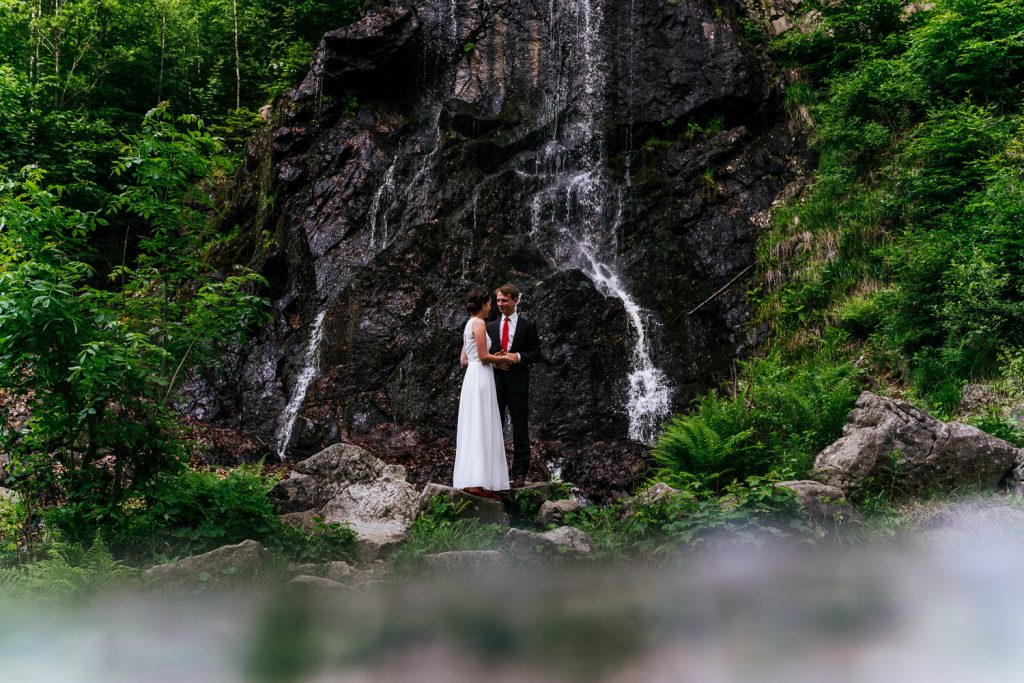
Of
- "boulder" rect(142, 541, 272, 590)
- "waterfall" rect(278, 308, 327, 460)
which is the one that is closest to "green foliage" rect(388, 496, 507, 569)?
"boulder" rect(142, 541, 272, 590)

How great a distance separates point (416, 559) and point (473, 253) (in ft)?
30.4

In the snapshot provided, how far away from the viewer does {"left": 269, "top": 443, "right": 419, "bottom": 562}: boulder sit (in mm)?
6395

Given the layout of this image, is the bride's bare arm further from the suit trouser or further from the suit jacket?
the suit trouser

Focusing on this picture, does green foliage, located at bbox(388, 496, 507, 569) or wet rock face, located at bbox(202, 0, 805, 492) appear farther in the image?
wet rock face, located at bbox(202, 0, 805, 492)

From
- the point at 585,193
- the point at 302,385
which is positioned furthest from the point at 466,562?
the point at 585,193

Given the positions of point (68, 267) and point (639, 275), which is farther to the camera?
point (639, 275)

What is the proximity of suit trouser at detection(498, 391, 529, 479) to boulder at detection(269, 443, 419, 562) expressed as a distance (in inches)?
52.9

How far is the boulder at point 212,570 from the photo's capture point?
4191 millimetres

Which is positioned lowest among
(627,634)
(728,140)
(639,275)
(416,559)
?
(416,559)

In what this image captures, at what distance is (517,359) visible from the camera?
24.1 feet

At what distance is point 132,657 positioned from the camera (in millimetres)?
3168

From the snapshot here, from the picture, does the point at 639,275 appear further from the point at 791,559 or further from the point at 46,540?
the point at 46,540

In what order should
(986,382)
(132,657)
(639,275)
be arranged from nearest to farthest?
(132,657)
(986,382)
(639,275)

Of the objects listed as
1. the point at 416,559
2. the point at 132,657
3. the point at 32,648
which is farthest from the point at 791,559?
the point at 32,648
